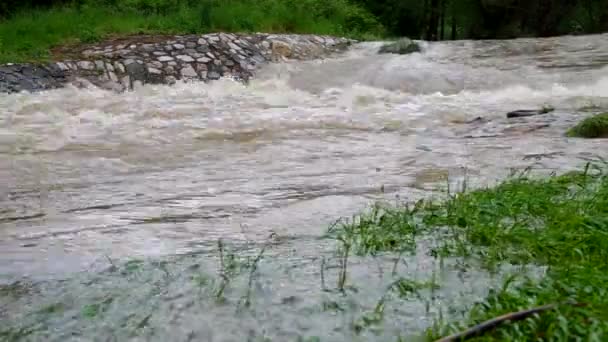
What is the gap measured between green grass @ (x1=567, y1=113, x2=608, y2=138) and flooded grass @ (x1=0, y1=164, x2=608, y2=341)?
121 inches

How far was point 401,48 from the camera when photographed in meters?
16.9

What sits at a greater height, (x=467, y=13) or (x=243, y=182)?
(x=467, y=13)

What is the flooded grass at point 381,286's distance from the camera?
2.99 meters

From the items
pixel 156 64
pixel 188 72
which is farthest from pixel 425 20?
pixel 156 64

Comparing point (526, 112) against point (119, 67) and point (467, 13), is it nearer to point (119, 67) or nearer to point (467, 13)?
point (119, 67)

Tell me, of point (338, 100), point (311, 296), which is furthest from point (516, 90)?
point (311, 296)

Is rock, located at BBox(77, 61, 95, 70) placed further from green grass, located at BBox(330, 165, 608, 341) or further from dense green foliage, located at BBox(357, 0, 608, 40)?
dense green foliage, located at BBox(357, 0, 608, 40)

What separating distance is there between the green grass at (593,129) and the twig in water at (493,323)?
15.9 feet

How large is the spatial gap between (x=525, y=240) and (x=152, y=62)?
10.5 meters

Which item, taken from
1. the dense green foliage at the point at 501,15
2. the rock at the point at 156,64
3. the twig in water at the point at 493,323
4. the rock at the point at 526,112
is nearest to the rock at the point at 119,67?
the rock at the point at 156,64

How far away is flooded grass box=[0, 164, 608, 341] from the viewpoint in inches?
118

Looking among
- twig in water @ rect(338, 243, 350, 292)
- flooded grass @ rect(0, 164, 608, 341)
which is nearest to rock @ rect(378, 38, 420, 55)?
flooded grass @ rect(0, 164, 608, 341)

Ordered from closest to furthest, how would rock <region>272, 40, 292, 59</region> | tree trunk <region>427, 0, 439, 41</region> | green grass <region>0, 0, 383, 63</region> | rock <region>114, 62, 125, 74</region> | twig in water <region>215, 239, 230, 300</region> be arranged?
twig in water <region>215, 239, 230, 300</region> < rock <region>114, 62, 125, 74</region> < green grass <region>0, 0, 383, 63</region> < rock <region>272, 40, 292, 59</region> < tree trunk <region>427, 0, 439, 41</region>

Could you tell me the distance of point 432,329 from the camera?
2916 millimetres
